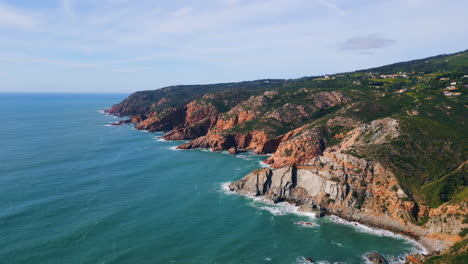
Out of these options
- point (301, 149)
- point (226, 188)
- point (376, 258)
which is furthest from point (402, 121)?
point (226, 188)

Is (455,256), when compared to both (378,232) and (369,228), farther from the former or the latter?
(369,228)

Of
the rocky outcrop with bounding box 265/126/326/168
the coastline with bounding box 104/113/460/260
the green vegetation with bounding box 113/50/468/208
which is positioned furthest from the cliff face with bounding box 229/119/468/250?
the rocky outcrop with bounding box 265/126/326/168

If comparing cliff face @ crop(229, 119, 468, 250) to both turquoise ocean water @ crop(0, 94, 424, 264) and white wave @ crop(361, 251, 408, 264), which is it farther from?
white wave @ crop(361, 251, 408, 264)

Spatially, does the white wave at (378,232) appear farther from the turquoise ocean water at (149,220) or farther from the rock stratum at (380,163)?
the rock stratum at (380,163)

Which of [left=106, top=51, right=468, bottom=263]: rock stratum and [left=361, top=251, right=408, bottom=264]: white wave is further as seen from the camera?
[left=106, top=51, right=468, bottom=263]: rock stratum

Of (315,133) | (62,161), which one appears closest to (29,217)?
(62,161)

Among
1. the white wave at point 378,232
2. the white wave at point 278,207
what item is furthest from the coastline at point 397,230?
the white wave at point 278,207

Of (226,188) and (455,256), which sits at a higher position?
(455,256)

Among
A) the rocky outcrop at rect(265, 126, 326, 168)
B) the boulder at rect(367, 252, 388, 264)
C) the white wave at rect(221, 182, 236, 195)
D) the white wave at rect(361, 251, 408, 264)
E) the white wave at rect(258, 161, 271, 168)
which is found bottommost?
the white wave at rect(361, 251, 408, 264)

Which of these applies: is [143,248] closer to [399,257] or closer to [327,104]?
[399,257]
